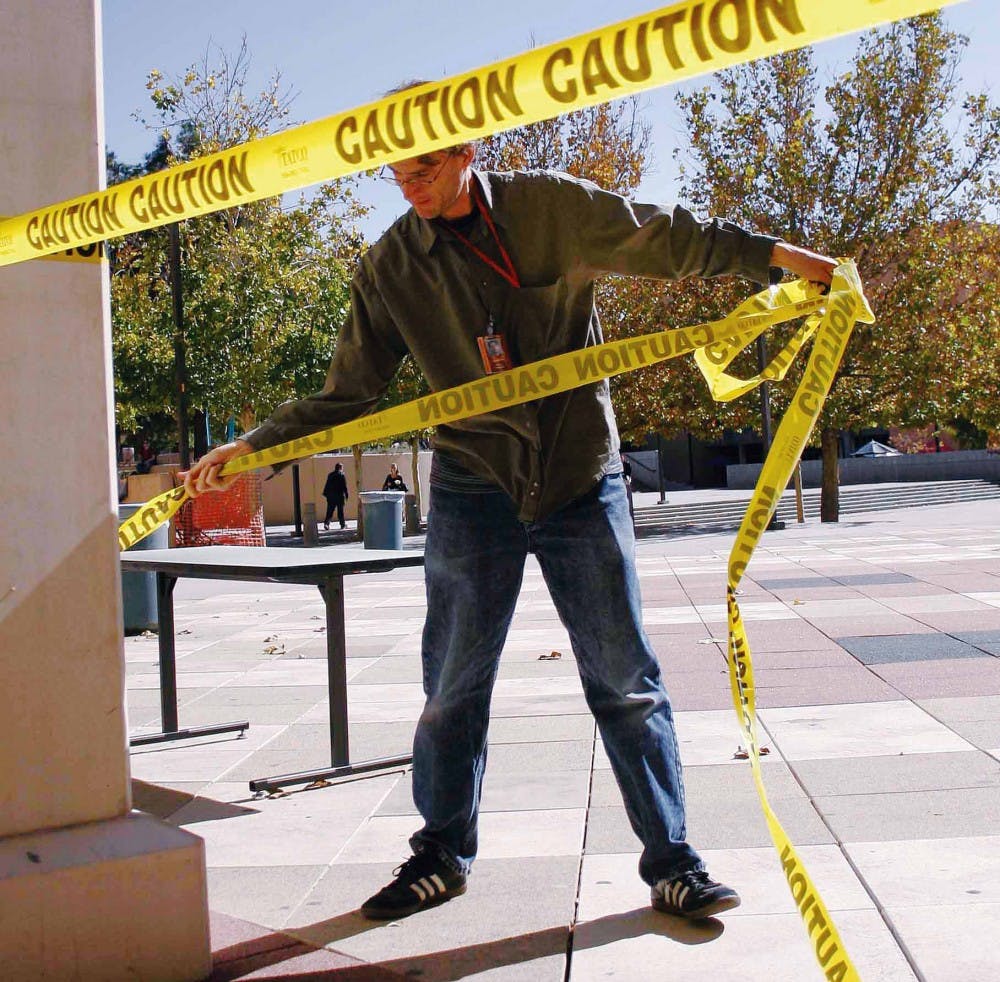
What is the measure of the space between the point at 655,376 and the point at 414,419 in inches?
990

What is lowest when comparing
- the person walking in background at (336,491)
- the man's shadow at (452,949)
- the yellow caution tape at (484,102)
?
the man's shadow at (452,949)

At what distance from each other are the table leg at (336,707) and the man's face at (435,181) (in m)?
1.88

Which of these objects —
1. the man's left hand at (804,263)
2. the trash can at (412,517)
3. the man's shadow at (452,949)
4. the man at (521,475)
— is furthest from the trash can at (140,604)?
the trash can at (412,517)

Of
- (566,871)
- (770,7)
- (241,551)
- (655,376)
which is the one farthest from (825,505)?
(770,7)

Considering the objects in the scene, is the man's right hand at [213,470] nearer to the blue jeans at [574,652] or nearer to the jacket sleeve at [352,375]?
the jacket sleeve at [352,375]

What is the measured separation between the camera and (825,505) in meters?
27.6

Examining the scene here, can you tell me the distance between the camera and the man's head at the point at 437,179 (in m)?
3.14

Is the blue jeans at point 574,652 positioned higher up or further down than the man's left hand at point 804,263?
further down

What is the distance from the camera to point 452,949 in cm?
302

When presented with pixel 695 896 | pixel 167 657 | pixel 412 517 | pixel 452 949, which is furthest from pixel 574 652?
pixel 412 517

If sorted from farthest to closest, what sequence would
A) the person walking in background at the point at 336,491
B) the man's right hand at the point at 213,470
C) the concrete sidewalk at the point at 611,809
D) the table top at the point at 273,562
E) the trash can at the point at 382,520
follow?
the person walking in background at the point at 336,491 < the trash can at the point at 382,520 < the table top at the point at 273,562 < the man's right hand at the point at 213,470 < the concrete sidewalk at the point at 611,809

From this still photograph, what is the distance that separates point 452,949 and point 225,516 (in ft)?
65.0

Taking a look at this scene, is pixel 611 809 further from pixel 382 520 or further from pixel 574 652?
pixel 382 520

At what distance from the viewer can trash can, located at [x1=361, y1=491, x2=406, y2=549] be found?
63.0 feet
